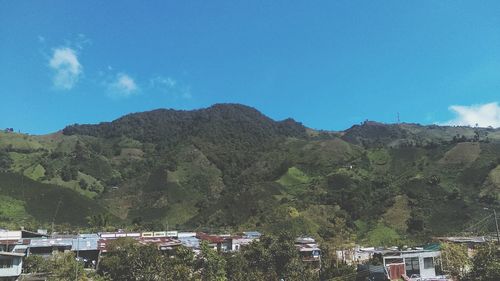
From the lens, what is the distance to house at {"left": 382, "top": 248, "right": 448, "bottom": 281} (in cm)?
7045

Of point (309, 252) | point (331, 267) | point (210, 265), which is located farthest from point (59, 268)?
point (309, 252)

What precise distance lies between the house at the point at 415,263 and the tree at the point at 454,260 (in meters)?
1.30

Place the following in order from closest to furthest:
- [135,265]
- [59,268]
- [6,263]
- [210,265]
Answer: [6,263], [135,265], [59,268], [210,265]

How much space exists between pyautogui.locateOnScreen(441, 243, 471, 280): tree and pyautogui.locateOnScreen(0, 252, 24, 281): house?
5657 centimetres

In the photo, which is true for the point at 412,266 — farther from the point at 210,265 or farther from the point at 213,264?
the point at 210,265

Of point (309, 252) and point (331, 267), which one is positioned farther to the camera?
point (309, 252)

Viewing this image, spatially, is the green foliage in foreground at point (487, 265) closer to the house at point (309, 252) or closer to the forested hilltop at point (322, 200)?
the house at point (309, 252)

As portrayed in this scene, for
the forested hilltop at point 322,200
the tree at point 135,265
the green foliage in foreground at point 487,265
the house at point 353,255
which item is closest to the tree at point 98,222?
the forested hilltop at point 322,200

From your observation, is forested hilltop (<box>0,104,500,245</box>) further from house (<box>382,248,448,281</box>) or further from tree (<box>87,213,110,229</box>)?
house (<box>382,248,448,281</box>)

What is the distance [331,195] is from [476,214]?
135 ft

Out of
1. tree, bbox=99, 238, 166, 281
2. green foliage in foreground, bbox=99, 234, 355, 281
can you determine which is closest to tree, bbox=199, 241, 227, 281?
green foliage in foreground, bbox=99, 234, 355, 281

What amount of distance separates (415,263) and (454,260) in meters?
5.16

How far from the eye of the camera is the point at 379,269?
6531 cm

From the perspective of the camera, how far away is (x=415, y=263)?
71.9m
